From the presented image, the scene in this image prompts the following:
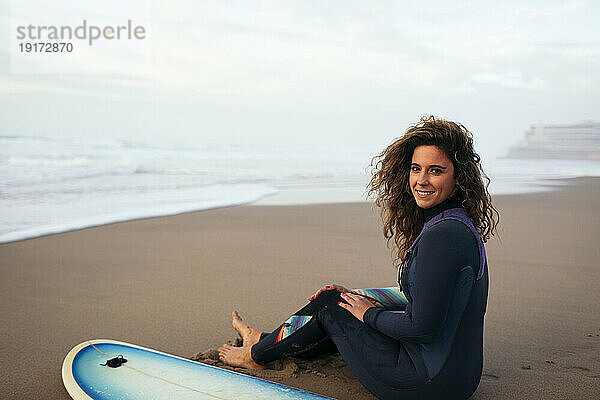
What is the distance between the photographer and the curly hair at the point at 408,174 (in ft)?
6.71

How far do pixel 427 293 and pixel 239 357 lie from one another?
1.12 metres

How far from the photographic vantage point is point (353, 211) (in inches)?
320

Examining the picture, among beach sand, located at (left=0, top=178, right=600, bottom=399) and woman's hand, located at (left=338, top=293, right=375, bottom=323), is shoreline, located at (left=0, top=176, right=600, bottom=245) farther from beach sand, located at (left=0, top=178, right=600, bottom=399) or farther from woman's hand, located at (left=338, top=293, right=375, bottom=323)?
woman's hand, located at (left=338, top=293, right=375, bottom=323)

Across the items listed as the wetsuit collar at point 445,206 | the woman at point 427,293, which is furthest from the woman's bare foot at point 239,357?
the wetsuit collar at point 445,206

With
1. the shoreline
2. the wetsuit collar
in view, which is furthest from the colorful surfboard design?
the shoreline

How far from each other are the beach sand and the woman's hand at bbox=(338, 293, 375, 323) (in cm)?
40

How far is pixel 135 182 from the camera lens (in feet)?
37.7

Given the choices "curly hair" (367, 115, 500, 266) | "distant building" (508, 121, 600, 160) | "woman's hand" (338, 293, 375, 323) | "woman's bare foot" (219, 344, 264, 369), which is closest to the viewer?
"curly hair" (367, 115, 500, 266)

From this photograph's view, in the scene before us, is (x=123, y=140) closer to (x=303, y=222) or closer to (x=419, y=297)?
(x=303, y=222)

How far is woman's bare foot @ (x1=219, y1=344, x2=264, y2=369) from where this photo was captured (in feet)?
8.40

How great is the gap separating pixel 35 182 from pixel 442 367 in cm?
1026

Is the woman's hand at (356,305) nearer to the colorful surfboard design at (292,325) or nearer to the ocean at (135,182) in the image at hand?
the colorful surfboard design at (292,325)

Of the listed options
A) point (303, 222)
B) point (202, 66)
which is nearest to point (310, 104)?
point (202, 66)

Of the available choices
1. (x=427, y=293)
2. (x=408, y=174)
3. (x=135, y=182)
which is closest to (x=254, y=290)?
(x=408, y=174)
